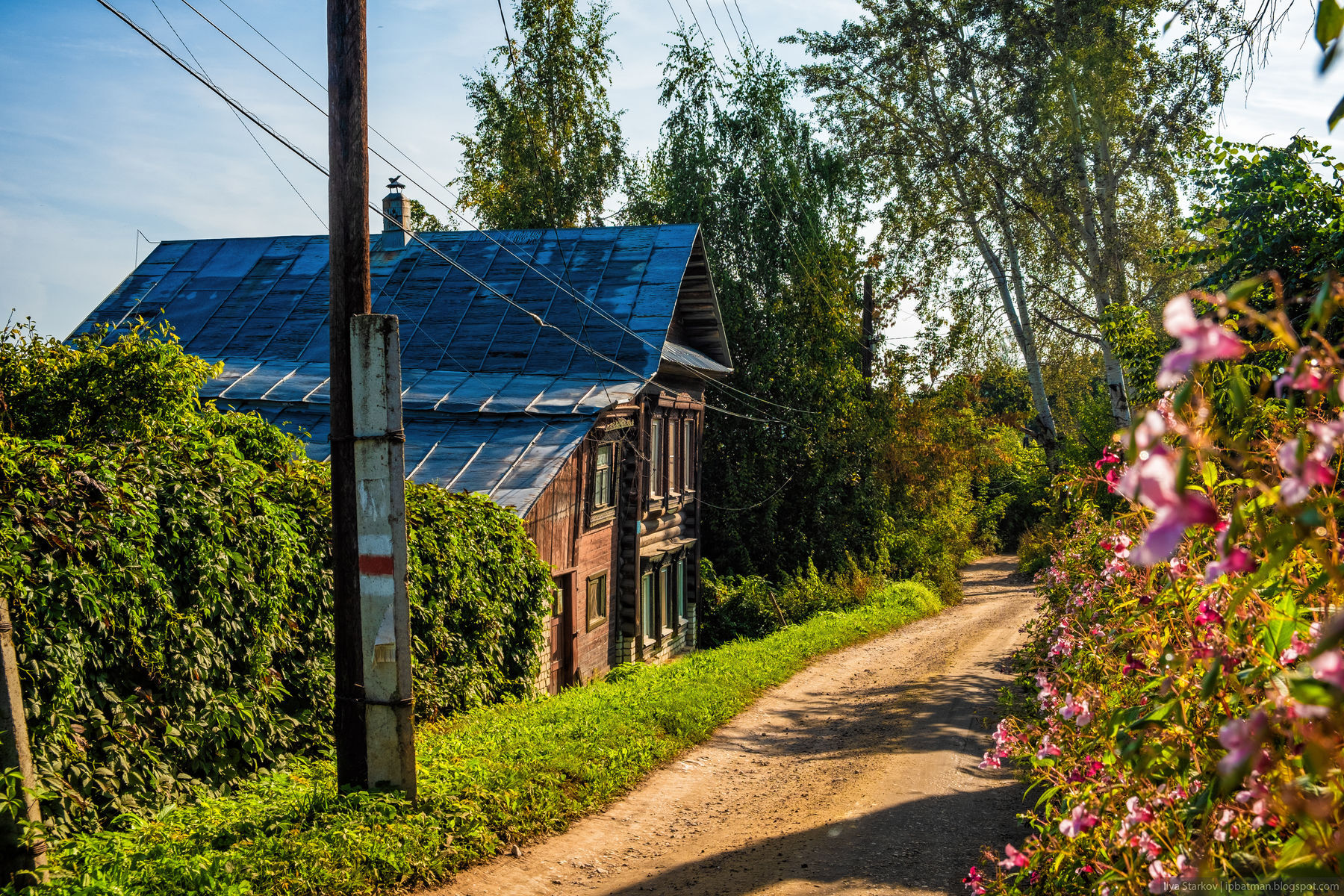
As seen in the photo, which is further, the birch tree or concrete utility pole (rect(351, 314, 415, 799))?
the birch tree

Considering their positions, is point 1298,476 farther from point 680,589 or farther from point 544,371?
point 680,589

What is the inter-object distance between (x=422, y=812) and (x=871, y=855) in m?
3.62

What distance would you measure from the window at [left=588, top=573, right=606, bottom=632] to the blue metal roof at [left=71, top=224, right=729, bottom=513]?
3479mm

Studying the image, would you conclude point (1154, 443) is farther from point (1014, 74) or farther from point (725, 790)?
point (1014, 74)

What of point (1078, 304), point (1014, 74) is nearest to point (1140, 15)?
point (1014, 74)

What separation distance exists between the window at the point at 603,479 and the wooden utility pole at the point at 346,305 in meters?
9.77

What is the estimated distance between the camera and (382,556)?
7.36 meters

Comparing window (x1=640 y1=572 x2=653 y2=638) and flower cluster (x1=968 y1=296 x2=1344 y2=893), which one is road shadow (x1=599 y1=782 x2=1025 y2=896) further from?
window (x1=640 y1=572 x2=653 y2=638)

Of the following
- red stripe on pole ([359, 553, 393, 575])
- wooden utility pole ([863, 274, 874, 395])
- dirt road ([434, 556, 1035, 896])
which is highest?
wooden utility pole ([863, 274, 874, 395])

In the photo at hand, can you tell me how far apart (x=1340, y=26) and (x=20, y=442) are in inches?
281

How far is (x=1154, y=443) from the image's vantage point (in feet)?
4.84

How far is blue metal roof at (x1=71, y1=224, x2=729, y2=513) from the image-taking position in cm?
1598

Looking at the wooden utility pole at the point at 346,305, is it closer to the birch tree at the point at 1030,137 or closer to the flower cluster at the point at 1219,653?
the flower cluster at the point at 1219,653

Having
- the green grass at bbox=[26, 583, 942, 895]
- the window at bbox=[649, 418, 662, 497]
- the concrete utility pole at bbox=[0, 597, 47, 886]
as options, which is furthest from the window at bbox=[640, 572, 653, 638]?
the concrete utility pole at bbox=[0, 597, 47, 886]
